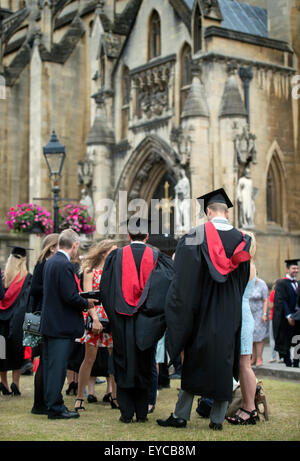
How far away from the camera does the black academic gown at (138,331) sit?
6.84 meters

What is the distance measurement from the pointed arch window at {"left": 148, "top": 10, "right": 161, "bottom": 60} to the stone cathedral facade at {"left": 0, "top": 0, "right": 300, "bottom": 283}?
51 millimetres

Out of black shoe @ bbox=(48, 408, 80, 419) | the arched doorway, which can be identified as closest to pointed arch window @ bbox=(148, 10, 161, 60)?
the arched doorway

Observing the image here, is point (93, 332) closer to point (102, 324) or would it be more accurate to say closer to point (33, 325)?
point (102, 324)

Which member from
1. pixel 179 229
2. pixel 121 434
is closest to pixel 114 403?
pixel 121 434

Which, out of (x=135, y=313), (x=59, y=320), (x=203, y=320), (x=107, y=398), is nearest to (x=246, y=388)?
(x=203, y=320)

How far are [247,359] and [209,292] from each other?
87 centimetres

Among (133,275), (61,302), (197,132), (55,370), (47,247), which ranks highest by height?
(197,132)

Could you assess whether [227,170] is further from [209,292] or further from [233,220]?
[209,292]

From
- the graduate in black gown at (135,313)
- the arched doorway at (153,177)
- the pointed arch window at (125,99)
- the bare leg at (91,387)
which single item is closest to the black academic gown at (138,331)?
the graduate in black gown at (135,313)

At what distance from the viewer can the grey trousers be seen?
6.41m

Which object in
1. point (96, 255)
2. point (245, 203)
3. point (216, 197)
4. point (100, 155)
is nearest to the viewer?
point (216, 197)

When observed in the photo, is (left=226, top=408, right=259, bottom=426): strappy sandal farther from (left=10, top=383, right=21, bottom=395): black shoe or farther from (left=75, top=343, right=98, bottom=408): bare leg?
(left=10, top=383, right=21, bottom=395): black shoe

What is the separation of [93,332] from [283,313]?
5053 millimetres

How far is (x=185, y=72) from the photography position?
69.4ft
